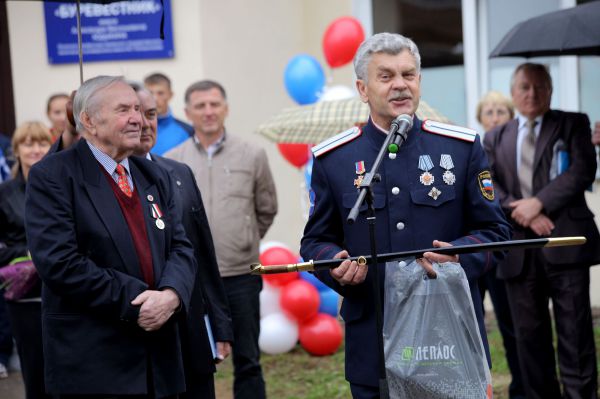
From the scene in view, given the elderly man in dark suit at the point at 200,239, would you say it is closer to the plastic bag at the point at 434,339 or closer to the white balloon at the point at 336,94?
the plastic bag at the point at 434,339

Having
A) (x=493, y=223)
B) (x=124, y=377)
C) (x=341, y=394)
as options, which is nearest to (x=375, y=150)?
Result: (x=493, y=223)

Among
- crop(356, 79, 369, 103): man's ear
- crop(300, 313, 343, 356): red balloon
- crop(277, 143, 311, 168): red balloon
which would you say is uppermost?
crop(356, 79, 369, 103): man's ear

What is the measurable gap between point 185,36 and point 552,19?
12.8 ft

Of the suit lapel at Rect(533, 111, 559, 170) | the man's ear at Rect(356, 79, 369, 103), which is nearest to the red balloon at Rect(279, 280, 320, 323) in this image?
the suit lapel at Rect(533, 111, 559, 170)

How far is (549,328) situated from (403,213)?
111 inches

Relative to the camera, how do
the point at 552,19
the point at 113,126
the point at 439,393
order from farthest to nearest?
1. the point at 552,19
2. the point at 113,126
3. the point at 439,393

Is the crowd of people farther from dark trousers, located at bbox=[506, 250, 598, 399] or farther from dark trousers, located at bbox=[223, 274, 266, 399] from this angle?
dark trousers, located at bbox=[506, 250, 598, 399]

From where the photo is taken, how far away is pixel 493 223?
3.62 metres

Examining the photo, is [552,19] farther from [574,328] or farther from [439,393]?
[439,393]

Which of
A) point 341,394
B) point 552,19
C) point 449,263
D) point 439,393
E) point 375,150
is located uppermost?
point 552,19

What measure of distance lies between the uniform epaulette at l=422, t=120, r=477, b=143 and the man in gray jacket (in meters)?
2.60

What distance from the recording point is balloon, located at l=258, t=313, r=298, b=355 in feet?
26.7

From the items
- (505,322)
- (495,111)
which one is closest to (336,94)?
(495,111)

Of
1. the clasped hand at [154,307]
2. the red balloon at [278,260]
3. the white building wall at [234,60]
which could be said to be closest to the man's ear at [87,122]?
the clasped hand at [154,307]
